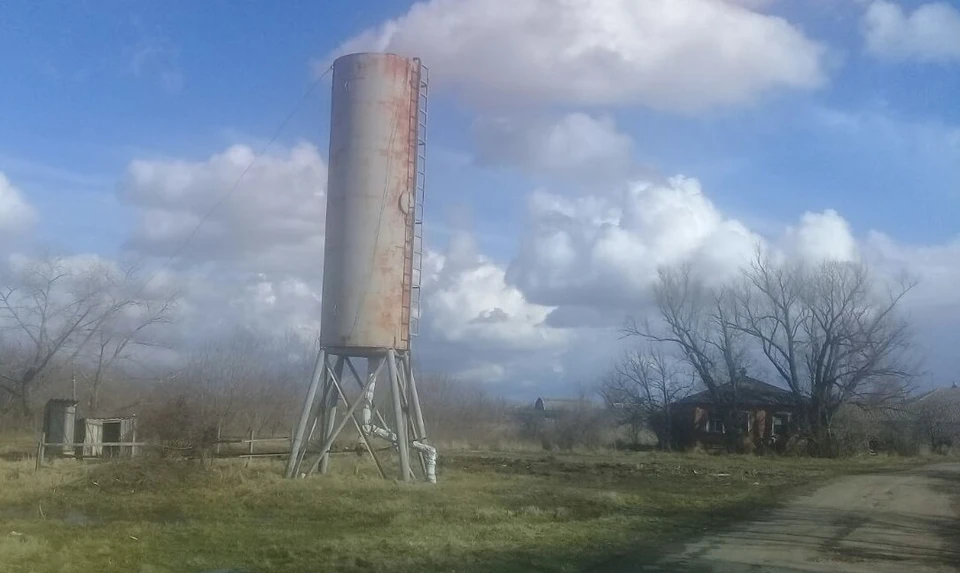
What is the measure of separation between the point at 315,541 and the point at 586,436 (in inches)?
1632

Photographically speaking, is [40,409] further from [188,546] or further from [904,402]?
[904,402]

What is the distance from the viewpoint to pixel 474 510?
16922 mm

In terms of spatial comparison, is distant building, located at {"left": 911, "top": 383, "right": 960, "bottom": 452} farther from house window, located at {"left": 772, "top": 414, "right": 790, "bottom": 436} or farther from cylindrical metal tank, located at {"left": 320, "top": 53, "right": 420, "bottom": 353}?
cylindrical metal tank, located at {"left": 320, "top": 53, "right": 420, "bottom": 353}

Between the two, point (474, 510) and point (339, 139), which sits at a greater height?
point (339, 139)

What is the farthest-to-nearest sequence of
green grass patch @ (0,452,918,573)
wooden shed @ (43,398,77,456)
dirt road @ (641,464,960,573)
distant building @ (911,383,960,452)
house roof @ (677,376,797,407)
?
1. distant building @ (911,383,960,452)
2. house roof @ (677,376,797,407)
3. wooden shed @ (43,398,77,456)
4. dirt road @ (641,464,960,573)
5. green grass patch @ (0,452,918,573)

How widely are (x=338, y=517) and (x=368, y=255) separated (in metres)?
7.13

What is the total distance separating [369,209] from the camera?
21734 mm

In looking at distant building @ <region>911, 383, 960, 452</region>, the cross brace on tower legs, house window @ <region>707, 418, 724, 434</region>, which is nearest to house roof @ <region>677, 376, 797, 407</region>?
house window @ <region>707, 418, 724, 434</region>

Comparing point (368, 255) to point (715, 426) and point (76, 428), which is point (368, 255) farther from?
point (715, 426)

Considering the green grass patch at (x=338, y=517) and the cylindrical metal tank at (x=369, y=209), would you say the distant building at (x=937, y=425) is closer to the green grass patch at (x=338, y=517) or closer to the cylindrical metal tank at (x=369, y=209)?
the green grass patch at (x=338, y=517)

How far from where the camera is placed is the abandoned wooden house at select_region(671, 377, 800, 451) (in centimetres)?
4919

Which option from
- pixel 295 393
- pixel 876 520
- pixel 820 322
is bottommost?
pixel 876 520

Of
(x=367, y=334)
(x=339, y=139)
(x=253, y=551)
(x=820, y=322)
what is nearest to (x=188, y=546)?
(x=253, y=551)

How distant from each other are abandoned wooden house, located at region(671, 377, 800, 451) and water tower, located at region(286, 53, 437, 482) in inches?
1225
